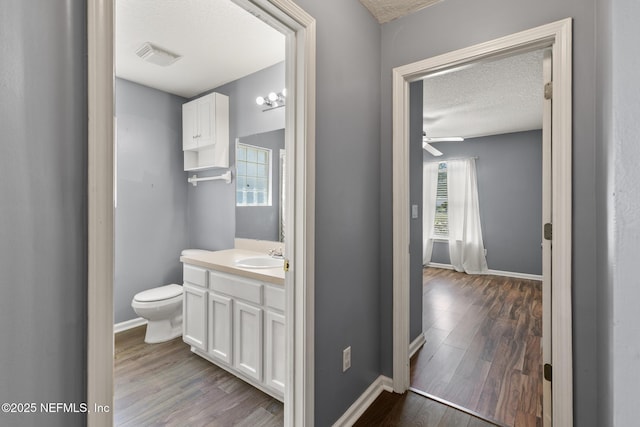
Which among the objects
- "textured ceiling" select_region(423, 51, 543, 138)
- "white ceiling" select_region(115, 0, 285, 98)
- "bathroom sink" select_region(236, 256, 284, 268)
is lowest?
"bathroom sink" select_region(236, 256, 284, 268)

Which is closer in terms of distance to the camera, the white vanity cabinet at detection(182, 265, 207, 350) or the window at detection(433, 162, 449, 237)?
the white vanity cabinet at detection(182, 265, 207, 350)

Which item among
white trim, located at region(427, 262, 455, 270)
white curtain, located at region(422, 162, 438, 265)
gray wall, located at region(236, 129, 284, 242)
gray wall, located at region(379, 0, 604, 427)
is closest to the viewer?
gray wall, located at region(379, 0, 604, 427)

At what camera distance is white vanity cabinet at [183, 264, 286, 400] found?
1.82 meters

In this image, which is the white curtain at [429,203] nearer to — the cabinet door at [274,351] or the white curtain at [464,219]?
the white curtain at [464,219]

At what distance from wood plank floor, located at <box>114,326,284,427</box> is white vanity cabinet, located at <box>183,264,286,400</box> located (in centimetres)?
8

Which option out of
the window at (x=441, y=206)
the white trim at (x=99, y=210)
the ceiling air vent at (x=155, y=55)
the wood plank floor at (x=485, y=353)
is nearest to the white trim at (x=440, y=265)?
the window at (x=441, y=206)

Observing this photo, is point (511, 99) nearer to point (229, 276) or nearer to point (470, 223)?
point (470, 223)

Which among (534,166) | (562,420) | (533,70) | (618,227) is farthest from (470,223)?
(618,227)

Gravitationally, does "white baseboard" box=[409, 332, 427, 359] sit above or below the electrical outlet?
below

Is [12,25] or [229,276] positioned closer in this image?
[12,25]

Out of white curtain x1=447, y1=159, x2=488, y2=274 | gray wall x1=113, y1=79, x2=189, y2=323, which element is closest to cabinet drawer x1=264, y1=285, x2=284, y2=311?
gray wall x1=113, y1=79, x2=189, y2=323

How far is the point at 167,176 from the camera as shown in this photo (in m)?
3.35

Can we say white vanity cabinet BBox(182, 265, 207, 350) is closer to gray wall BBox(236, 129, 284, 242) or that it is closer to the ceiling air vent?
gray wall BBox(236, 129, 284, 242)

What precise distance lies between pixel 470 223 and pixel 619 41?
544 cm
